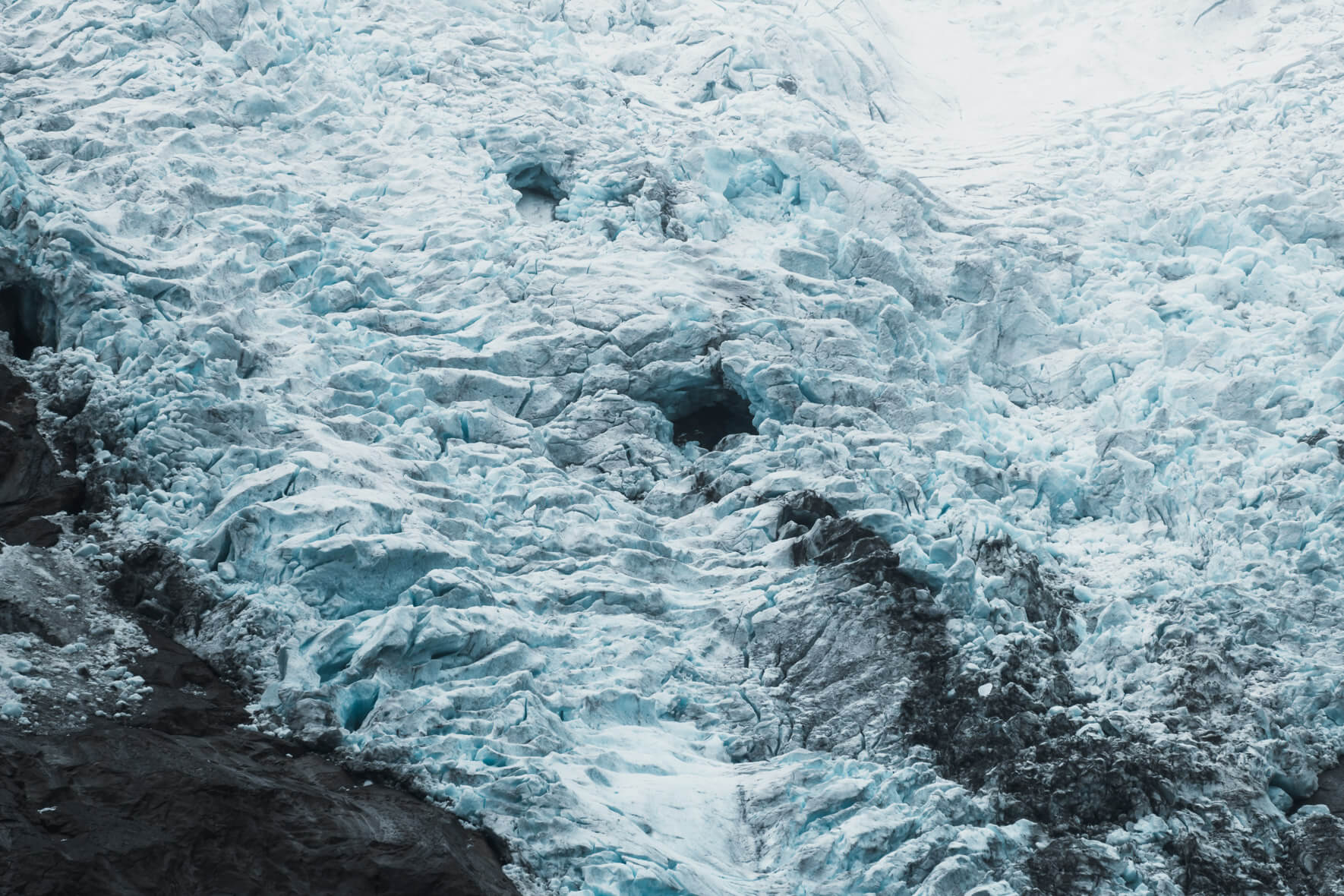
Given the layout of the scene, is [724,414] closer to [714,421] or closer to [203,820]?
[714,421]

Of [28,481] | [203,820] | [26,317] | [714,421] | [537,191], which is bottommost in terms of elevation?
[203,820]

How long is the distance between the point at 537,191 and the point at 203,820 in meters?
6.29

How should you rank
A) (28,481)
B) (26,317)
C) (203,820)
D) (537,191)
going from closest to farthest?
(203,820)
(28,481)
(26,317)
(537,191)

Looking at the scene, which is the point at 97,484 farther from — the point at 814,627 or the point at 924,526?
the point at 924,526

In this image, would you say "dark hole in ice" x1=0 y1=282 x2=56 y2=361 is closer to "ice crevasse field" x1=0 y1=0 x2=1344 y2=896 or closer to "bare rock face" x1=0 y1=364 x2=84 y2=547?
"ice crevasse field" x1=0 y1=0 x2=1344 y2=896

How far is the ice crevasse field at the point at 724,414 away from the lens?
6785mm

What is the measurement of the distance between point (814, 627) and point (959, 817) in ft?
4.54

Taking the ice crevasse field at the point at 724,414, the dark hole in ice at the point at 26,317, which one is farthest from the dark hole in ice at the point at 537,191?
the dark hole in ice at the point at 26,317

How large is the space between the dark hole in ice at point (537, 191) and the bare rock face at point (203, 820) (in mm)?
5264

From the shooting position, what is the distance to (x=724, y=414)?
9.29 meters

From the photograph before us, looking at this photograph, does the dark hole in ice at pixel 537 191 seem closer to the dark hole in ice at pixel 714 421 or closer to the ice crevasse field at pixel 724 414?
the ice crevasse field at pixel 724 414

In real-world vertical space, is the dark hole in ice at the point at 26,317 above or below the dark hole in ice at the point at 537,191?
below

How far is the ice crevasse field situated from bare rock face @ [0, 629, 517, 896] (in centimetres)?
26

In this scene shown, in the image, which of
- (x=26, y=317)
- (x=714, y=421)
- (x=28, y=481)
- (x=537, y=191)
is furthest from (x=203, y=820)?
(x=537, y=191)
